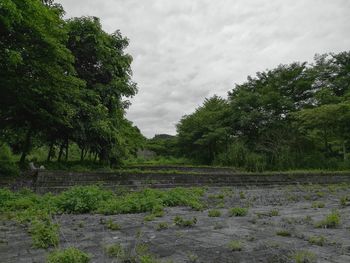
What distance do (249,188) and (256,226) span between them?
820cm

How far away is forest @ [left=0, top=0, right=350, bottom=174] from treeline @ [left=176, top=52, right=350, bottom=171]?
0.08 metres

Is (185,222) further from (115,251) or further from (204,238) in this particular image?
(115,251)

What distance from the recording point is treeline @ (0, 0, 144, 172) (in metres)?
8.88

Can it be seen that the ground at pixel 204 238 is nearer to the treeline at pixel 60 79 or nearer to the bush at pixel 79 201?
the bush at pixel 79 201

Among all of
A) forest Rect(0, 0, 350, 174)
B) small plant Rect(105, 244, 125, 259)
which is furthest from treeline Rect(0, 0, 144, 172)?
small plant Rect(105, 244, 125, 259)

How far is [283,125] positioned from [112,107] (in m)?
13.8

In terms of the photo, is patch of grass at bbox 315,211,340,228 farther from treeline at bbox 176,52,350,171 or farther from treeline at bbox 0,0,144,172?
treeline at bbox 176,52,350,171

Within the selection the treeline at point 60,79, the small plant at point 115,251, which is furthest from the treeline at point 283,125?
the small plant at point 115,251

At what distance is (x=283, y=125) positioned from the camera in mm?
23938

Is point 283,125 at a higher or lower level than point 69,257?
higher

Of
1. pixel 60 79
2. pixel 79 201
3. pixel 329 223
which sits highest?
pixel 60 79

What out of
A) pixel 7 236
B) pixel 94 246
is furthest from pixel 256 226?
pixel 7 236

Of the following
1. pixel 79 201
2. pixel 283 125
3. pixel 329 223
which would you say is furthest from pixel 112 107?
pixel 283 125

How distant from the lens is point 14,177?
10039 mm
